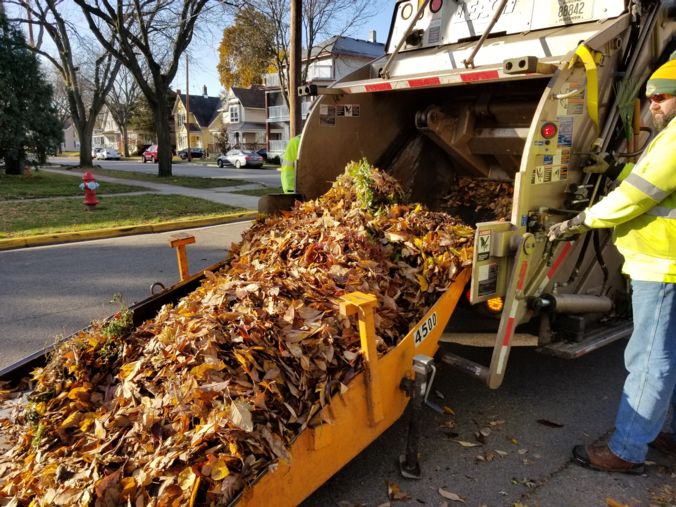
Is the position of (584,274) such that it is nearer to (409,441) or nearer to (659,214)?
(659,214)

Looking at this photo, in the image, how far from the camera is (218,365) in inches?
84.2

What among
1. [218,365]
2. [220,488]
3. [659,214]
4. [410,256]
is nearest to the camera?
[220,488]

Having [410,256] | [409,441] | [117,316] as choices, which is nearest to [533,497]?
[409,441]

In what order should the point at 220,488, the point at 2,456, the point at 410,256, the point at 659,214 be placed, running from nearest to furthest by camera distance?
the point at 220,488
the point at 2,456
the point at 659,214
the point at 410,256

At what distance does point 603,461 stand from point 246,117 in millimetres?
50593

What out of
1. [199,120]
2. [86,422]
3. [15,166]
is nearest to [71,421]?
[86,422]

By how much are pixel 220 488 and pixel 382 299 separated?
51.5 inches

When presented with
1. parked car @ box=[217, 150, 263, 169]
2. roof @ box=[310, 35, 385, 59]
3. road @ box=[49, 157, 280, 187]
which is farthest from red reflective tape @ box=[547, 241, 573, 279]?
roof @ box=[310, 35, 385, 59]

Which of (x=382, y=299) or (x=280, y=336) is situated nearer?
(x=280, y=336)

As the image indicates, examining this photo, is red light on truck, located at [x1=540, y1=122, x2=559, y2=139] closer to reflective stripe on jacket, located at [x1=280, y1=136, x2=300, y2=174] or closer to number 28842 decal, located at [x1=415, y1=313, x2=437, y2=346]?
number 28842 decal, located at [x1=415, y1=313, x2=437, y2=346]

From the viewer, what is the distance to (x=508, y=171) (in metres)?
4.39

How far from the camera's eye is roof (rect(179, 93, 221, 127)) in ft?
197

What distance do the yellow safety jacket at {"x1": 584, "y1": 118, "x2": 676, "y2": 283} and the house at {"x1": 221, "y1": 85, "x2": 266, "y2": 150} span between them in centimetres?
4964

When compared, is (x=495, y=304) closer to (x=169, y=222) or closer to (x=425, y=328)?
(x=425, y=328)
